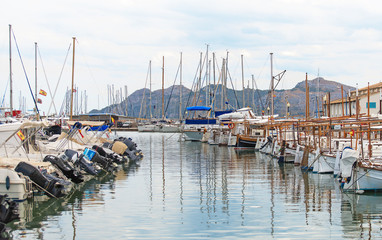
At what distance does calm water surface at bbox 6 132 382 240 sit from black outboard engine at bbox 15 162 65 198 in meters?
0.48

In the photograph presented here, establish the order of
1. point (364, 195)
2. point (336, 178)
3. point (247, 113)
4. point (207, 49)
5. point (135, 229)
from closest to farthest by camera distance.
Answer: point (135, 229) < point (364, 195) < point (336, 178) < point (247, 113) < point (207, 49)

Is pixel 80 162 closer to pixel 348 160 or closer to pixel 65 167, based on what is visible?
pixel 65 167

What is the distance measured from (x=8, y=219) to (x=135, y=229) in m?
4.13

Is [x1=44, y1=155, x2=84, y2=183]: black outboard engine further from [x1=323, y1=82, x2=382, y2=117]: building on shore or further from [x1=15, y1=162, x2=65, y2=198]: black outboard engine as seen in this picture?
[x1=323, y1=82, x2=382, y2=117]: building on shore

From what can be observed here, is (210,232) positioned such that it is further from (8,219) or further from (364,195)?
(364,195)

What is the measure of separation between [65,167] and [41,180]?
3833 millimetres

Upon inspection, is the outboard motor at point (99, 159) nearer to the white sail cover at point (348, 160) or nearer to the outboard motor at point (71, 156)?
the outboard motor at point (71, 156)

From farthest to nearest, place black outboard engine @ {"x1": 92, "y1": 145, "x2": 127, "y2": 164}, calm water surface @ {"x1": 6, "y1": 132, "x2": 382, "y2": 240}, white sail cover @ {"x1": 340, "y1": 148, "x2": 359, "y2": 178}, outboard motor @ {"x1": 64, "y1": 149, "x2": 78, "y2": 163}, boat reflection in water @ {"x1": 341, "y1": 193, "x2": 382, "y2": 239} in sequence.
→ 1. black outboard engine @ {"x1": 92, "y1": 145, "x2": 127, "y2": 164}
2. outboard motor @ {"x1": 64, "y1": 149, "x2": 78, "y2": 163}
3. white sail cover @ {"x1": 340, "y1": 148, "x2": 359, "y2": 178}
4. boat reflection in water @ {"x1": 341, "y1": 193, "x2": 382, "y2": 239}
5. calm water surface @ {"x1": 6, "y1": 132, "x2": 382, "y2": 240}

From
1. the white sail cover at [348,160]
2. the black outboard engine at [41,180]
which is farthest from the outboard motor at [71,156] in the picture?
the white sail cover at [348,160]

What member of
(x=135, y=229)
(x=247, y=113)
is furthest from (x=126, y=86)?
(x=135, y=229)

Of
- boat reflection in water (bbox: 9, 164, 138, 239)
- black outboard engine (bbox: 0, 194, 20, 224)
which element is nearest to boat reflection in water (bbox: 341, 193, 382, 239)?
boat reflection in water (bbox: 9, 164, 138, 239)

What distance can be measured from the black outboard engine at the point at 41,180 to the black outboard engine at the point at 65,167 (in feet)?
9.05

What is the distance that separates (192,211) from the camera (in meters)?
19.6

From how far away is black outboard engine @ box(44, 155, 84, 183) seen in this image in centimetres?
2477
